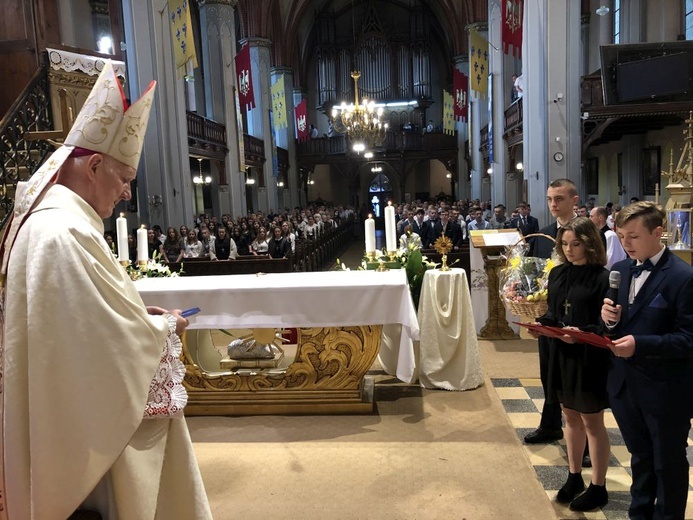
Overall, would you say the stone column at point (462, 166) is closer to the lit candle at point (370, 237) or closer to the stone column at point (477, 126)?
the stone column at point (477, 126)

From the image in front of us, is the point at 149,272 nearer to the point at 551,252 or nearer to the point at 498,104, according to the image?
the point at 551,252

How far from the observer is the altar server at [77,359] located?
1514mm

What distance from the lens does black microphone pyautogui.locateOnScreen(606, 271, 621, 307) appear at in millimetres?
2418

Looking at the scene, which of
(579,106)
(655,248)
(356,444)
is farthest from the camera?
(579,106)

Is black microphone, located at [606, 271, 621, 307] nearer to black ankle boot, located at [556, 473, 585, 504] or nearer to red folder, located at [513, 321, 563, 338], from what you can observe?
red folder, located at [513, 321, 563, 338]

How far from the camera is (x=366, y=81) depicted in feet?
102

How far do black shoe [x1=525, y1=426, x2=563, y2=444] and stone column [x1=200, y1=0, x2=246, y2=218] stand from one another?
1478 cm

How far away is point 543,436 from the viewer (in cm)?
386

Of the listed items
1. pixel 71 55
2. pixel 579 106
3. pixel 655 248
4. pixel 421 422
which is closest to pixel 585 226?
pixel 655 248

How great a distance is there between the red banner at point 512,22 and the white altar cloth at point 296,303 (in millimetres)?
10269

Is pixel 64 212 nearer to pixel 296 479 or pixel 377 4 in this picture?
pixel 296 479

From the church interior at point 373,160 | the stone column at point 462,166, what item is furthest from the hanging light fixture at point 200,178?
the stone column at point 462,166

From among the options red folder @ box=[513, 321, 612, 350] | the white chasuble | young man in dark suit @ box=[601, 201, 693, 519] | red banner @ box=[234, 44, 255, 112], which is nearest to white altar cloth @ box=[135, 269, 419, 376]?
red folder @ box=[513, 321, 612, 350]

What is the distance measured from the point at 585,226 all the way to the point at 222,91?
16.2 meters
